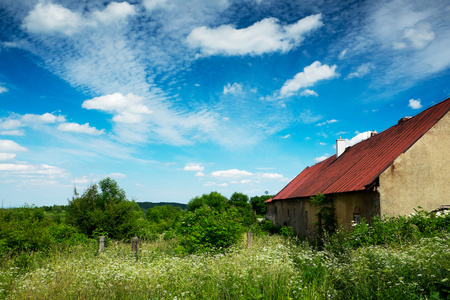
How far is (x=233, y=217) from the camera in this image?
1409 centimetres

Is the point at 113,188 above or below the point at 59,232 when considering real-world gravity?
above

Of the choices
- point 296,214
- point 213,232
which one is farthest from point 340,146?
point 213,232

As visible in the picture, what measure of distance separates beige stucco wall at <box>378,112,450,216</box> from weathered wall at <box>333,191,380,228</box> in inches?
18.4

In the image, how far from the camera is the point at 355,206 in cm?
1466

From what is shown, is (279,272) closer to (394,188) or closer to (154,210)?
(394,188)

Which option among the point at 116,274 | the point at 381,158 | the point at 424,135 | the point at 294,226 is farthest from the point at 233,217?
the point at 294,226

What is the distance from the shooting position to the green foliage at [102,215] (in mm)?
21406

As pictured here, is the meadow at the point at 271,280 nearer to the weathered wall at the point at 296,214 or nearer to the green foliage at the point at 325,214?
the green foliage at the point at 325,214

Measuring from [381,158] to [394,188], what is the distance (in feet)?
8.67

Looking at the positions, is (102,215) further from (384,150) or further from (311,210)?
(384,150)

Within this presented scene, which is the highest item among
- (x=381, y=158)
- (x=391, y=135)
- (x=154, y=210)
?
(x=391, y=135)

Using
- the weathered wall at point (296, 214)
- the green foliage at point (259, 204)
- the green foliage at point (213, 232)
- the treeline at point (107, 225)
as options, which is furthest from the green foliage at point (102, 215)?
the green foliage at point (259, 204)

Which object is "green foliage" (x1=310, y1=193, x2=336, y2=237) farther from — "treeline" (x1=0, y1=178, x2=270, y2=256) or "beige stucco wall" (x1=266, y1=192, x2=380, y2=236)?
"treeline" (x1=0, y1=178, x2=270, y2=256)

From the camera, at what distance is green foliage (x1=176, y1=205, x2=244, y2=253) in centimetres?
1312
